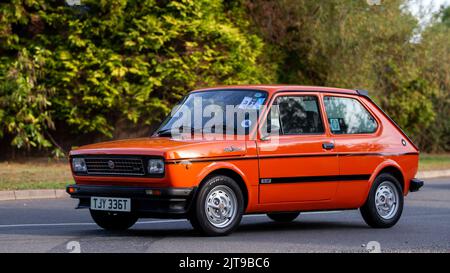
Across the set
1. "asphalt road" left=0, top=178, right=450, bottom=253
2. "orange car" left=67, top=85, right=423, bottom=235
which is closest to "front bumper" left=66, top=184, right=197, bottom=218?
"orange car" left=67, top=85, right=423, bottom=235

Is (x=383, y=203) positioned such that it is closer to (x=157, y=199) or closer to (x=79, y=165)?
(x=157, y=199)

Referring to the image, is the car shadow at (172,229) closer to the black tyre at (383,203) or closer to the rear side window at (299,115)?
the black tyre at (383,203)

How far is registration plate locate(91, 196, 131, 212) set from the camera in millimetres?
9430

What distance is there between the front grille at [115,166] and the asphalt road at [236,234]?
0.70 m

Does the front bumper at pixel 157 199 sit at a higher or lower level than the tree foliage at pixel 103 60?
lower

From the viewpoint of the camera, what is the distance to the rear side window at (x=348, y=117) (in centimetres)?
1085

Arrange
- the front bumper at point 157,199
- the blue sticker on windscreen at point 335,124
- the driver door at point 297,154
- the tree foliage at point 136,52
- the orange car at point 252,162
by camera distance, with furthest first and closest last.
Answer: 1. the tree foliage at point 136,52
2. the blue sticker on windscreen at point 335,124
3. the driver door at point 297,154
4. the orange car at point 252,162
5. the front bumper at point 157,199

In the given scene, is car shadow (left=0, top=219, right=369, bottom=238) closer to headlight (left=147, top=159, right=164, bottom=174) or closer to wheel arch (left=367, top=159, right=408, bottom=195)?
wheel arch (left=367, top=159, right=408, bottom=195)

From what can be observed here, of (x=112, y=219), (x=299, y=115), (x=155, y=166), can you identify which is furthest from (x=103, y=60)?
(x=155, y=166)

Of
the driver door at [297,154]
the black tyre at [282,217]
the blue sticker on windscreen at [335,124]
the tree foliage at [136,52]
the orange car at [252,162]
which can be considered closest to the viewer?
the orange car at [252,162]

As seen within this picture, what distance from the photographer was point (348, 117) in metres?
11.1

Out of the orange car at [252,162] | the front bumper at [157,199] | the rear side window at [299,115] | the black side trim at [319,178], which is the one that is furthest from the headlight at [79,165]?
the rear side window at [299,115]

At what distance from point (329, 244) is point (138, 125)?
635 inches

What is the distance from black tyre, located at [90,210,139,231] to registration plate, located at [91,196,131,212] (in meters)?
0.69
